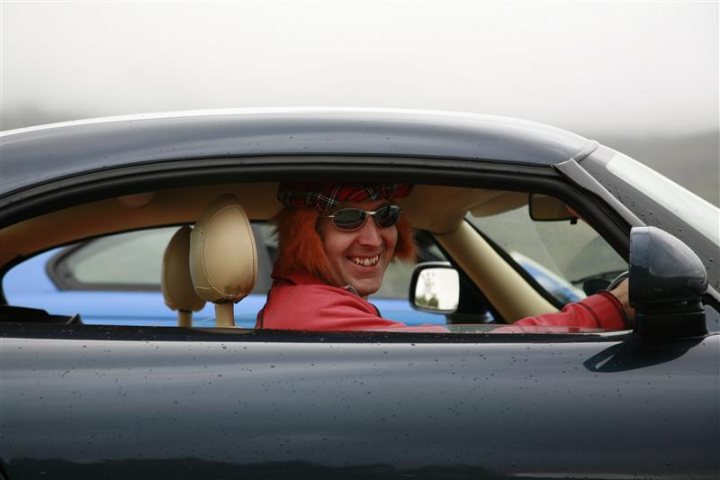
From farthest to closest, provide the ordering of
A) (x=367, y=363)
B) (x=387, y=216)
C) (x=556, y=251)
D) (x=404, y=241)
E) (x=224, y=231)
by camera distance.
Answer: (x=556, y=251) → (x=404, y=241) → (x=387, y=216) → (x=224, y=231) → (x=367, y=363)

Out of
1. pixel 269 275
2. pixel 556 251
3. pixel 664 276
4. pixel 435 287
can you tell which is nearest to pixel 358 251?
pixel 556 251

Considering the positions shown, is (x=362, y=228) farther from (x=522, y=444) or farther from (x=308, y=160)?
(x=522, y=444)

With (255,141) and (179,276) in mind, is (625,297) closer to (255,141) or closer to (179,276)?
(255,141)

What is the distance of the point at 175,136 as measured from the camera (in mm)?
2139

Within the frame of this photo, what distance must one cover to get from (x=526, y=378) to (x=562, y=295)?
5.15ft

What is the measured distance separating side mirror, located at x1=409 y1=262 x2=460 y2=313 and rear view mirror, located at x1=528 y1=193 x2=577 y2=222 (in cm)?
85

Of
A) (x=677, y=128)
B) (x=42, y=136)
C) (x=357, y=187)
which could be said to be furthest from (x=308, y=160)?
(x=677, y=128)

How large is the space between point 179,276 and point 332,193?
501mm

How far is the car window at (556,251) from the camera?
276 cm

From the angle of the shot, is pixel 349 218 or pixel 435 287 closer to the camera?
pixel 349 218

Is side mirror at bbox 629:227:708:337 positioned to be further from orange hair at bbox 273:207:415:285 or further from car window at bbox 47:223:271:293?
car window at bbox 47:223:271:293

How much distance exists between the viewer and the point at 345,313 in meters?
2.35

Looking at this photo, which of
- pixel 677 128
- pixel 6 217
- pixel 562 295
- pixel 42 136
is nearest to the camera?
pixel 6 217

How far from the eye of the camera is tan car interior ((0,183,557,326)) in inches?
88.7
